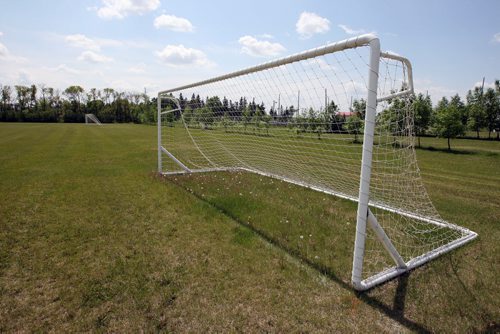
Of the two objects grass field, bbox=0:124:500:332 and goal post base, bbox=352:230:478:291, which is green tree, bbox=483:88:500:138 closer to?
grass field, bbox=0:124:500:332

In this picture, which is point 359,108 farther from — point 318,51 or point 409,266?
point 409,266

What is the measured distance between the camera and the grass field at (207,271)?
2707 millimetres

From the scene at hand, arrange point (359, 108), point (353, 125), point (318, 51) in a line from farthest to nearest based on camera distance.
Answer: point (353, 125) → point (359, 108) → point (318, 51)

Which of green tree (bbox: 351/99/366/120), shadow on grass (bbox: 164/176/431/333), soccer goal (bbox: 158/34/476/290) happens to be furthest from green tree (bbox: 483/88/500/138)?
shadow on grass (bbox: 164/176/431/333)

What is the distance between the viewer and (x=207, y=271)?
3.49 metres

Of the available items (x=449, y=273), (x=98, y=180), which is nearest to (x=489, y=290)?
(x=449, y=273)

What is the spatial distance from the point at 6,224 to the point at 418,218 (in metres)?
7.00

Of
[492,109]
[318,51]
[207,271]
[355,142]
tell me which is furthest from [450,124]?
[207,271]

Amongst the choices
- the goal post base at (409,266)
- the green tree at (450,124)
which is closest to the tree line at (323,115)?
the green tree at (450,124)

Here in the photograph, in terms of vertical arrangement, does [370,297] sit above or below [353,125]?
below

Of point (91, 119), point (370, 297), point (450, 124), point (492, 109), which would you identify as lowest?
point (370, 297)

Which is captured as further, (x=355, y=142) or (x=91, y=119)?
(x=91, y=119)

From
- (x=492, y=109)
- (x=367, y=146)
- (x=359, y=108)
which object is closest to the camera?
(x=367, y=146)

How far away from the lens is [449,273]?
11.7 ft
